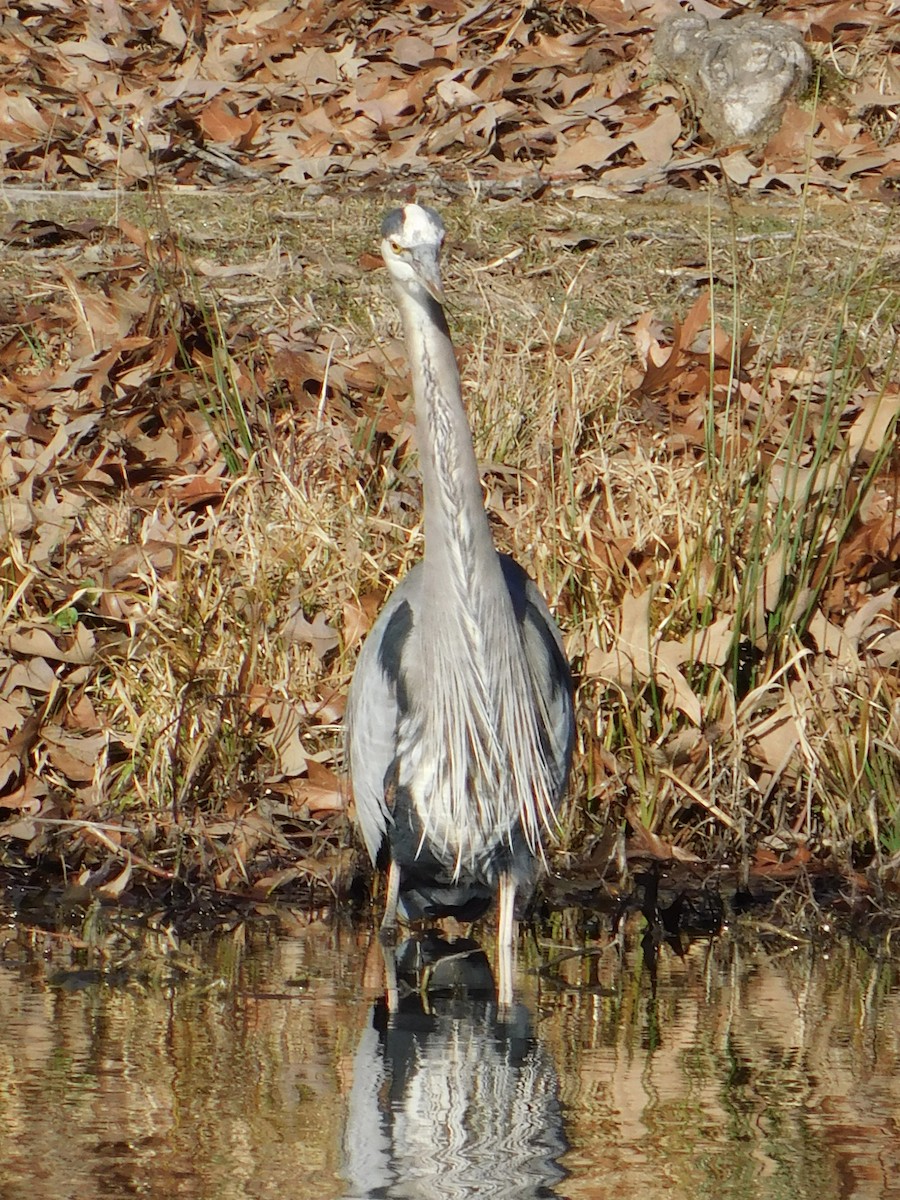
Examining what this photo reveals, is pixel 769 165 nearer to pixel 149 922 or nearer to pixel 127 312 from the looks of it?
pixel 127 312

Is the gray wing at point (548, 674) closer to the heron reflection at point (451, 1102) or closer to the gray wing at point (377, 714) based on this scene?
the gray wing at point (377, 714)

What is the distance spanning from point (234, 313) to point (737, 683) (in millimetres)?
3160

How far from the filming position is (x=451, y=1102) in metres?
3.77

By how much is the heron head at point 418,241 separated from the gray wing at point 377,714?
0.97 meters

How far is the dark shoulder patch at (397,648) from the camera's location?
491cm

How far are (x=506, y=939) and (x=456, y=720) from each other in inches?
23.3

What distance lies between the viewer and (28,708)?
19.4ft

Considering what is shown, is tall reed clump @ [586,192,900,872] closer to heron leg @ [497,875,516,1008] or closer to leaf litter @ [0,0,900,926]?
leaf litter @ [0,0,900,926]

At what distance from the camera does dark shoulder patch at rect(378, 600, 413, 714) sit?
4.91m

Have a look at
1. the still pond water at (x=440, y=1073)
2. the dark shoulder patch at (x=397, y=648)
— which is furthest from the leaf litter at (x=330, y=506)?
the dark shoulder patch at (x=397, y=648)

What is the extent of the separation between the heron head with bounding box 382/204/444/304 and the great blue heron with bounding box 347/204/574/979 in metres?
0.30

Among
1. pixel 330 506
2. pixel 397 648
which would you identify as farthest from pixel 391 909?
pixel 330 506

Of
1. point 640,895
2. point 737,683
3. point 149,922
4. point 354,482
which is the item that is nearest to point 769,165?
point 354,482

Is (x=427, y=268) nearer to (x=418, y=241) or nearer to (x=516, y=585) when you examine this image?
(x=418, y=241)
